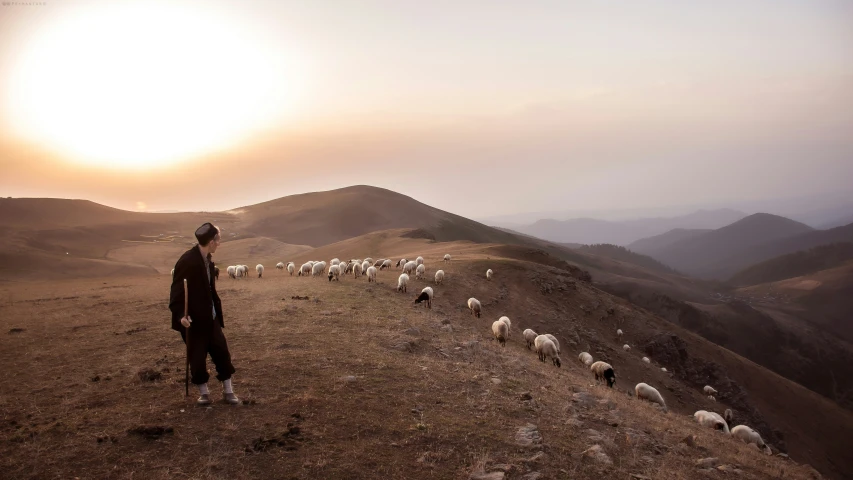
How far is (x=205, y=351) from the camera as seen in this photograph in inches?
296

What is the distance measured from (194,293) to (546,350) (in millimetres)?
13598

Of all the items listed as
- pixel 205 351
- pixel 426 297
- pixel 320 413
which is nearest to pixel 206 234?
pixel 205 351

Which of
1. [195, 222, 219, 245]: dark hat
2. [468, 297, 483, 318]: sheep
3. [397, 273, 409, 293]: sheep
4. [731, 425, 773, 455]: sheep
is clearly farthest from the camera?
[397, 273, 409, 293]: sheep

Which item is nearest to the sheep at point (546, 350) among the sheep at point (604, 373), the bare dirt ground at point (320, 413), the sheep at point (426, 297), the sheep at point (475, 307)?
the sheep at point (604, 373)

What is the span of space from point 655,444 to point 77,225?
97.7 meters

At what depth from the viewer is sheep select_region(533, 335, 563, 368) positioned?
17.2 meters

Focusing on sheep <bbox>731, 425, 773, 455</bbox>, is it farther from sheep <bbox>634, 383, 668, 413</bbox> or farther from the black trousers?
the black trousers

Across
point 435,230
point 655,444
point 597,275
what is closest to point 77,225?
point 435,230

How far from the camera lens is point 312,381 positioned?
9242 mm

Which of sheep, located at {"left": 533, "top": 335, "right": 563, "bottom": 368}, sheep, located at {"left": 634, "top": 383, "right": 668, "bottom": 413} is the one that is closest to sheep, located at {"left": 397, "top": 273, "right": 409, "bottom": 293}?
sheep, located at {"left": 533, "top": 335, "right": 563, "bottom": 368}

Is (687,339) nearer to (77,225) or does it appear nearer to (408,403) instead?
(408,403)

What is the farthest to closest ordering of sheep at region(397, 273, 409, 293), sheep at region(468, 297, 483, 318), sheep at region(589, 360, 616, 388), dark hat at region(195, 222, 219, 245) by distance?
1. sheep at region(397, 273, 409, 293)
2. sheep at region(468, 297, 483, 318)
3. sheep at region(589, 360, 616, 388)
4. dark hat at region(195, 222, 219, 245)

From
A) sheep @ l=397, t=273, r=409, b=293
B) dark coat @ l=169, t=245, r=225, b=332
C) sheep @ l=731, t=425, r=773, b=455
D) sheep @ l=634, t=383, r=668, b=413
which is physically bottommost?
sheep @ l=731, t=425, r=773, b=455

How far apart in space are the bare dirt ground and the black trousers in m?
0.62
